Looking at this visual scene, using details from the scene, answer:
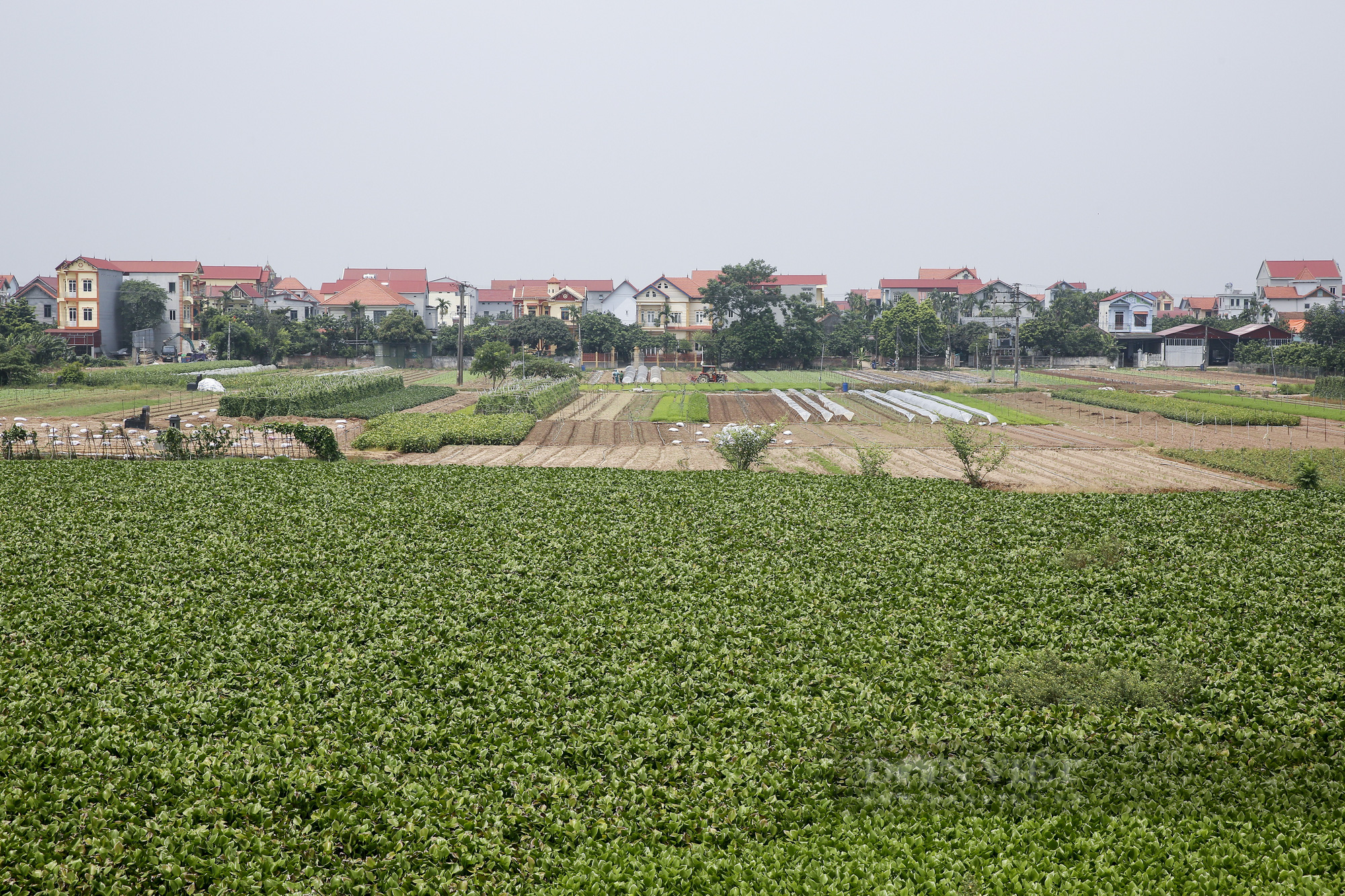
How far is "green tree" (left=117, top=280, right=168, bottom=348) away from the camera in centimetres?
7069

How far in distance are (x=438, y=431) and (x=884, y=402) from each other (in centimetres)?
2472

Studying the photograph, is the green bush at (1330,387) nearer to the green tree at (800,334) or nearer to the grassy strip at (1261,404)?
the grassy strip at (1261,404)

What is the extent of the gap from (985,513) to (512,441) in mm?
17278

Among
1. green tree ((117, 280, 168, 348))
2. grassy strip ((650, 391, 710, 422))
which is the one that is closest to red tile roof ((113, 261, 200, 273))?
green tree ((117, 280, 168, 348))

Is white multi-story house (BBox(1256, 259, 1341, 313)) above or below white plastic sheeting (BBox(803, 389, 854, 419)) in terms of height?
above

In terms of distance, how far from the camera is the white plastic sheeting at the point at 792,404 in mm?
40875

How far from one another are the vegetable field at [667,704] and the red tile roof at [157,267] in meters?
67.6

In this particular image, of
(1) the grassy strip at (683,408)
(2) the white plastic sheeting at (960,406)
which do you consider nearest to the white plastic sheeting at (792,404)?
(1) the grassy strip at (683,408)

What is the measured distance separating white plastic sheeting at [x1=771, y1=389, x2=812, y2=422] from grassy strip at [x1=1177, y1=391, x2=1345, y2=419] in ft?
58.7

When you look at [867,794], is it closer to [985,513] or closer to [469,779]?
[469,779]

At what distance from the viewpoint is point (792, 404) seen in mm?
45688

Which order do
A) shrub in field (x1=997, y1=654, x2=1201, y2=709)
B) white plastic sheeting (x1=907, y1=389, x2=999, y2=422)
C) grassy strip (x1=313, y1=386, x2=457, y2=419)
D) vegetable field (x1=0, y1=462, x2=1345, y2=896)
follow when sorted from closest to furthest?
1. vegetable field (x1=0, y1=462, x2=1345, y2=896)
2. shrub in field (x1=997, y1=654, x2=1201, y2=709)
3. grassy strip (x1=313, y1=386, x2=457, y2=419)
4. white plastic sheeting (x1=907, y1=389, x2=999, y2=422)

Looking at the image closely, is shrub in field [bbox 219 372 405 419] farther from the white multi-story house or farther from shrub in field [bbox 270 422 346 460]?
Result: the white multi-story house

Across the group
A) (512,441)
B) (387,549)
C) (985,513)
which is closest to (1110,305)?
(512,441)
